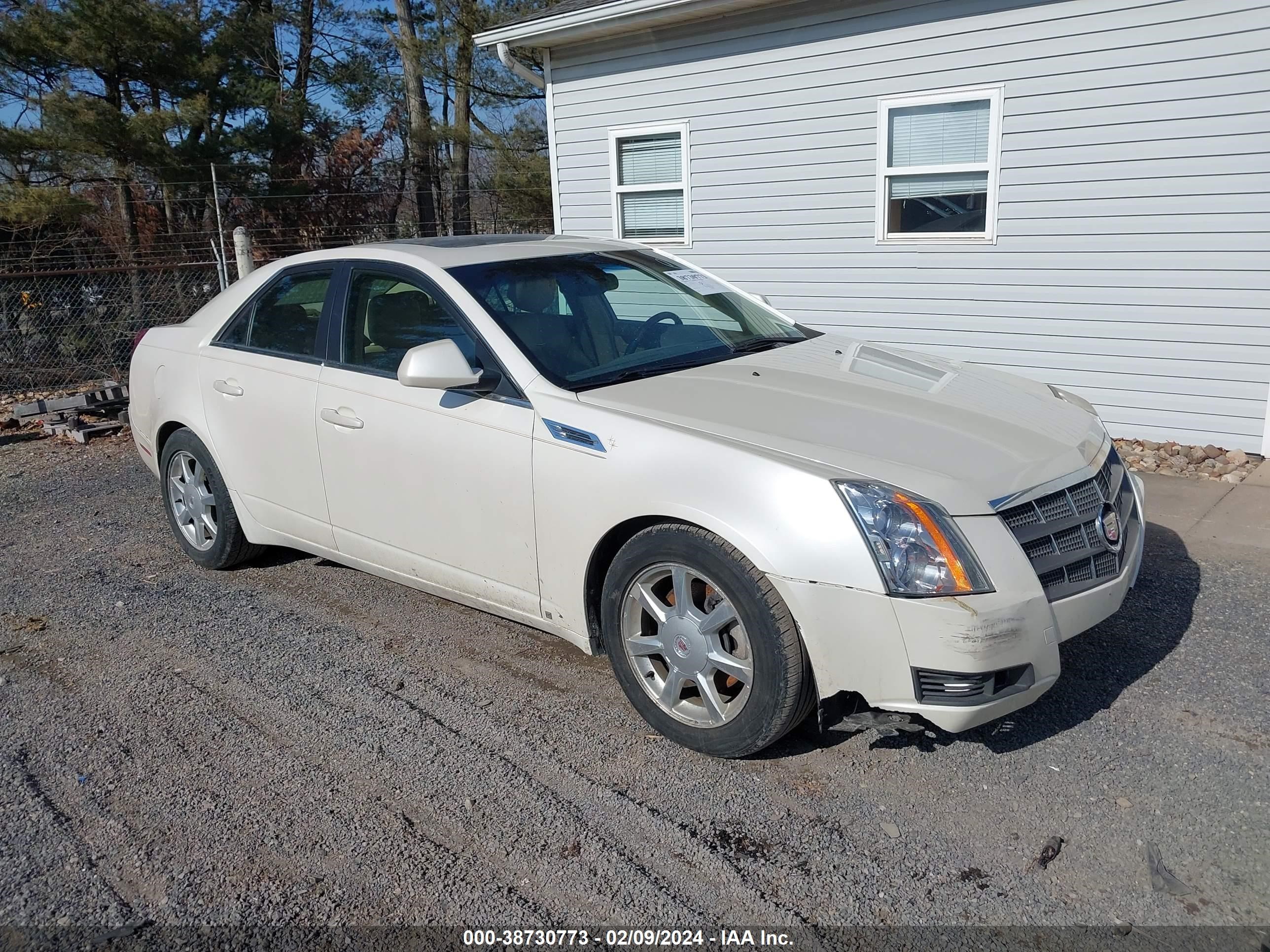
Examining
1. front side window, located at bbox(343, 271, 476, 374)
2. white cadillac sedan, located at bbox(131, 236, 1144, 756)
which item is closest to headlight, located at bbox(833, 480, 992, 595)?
white cadillac sedan, located at bbox(131, 236, 1144, 756)

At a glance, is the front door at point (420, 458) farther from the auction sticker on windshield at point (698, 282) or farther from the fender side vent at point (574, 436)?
the auction sticker on windshield at point (698, 282)

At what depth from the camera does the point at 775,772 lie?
3365mm

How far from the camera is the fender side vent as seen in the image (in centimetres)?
353

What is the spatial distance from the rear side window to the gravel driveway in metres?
1.30

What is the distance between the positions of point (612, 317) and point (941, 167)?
512 centimetres

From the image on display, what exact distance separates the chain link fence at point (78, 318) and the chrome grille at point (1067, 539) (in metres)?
9.99

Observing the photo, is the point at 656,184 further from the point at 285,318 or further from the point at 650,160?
the point at 285,318

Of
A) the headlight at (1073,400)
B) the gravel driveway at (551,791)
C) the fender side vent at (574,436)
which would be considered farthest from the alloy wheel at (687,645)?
the headlight at (1073,400)

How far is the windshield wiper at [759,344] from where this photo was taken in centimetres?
438

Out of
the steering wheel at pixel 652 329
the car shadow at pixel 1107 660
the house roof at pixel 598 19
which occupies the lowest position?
the car shadow at pixel 1107 660

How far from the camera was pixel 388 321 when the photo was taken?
14.6 feet

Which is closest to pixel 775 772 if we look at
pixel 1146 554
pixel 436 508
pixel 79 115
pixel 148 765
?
pixel 436 508

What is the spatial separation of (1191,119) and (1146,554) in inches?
145

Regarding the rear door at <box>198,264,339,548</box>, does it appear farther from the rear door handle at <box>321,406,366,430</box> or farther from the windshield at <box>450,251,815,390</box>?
the windshield at <box>450,251,815,390</box>
